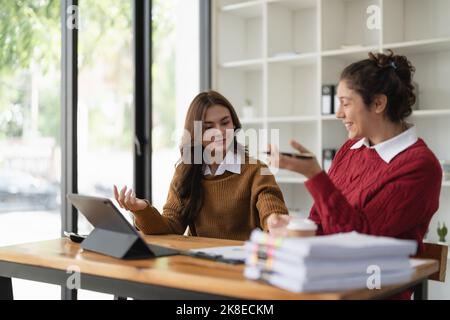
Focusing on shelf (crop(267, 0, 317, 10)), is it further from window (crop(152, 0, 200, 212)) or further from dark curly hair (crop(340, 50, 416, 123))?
dark curly hair (crop(340, 50, 416, 123))


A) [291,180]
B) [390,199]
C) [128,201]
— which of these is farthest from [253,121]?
[390,199]

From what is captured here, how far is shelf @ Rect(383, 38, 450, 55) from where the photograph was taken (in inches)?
131

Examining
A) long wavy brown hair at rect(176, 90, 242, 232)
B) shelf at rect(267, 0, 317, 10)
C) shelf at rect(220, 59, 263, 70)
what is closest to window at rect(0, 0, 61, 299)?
long wavy brown hair at rect(176, 90, 242, 232)

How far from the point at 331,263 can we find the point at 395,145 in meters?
0.83

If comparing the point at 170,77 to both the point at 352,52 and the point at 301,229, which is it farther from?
the point at 301,229

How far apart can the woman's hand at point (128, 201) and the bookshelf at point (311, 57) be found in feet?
5.92

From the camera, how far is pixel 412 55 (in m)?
3.67

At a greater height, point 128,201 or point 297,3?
point 297,3

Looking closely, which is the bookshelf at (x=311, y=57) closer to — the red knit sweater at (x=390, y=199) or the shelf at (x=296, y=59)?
the shelf at (x=296, y=59)

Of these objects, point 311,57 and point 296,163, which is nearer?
point 296,163

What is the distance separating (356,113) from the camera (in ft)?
6.60

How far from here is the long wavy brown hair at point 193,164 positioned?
2.33m
